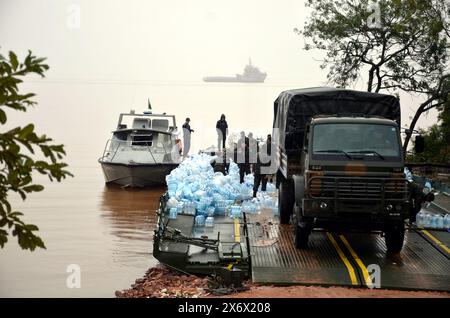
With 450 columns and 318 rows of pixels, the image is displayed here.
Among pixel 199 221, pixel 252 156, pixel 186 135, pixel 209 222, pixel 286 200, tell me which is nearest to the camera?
pixel 286 200

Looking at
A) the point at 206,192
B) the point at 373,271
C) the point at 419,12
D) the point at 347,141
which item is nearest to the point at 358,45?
the point at 419,12

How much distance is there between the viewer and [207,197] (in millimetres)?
16594

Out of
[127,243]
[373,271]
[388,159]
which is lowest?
[127,243]

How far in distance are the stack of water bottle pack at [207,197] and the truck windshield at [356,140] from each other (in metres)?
3.78

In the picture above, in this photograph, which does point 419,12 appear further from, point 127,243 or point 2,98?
point 2,98

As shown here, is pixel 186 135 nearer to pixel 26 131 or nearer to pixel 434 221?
pixel 434 221

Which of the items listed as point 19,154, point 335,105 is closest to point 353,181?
point 335,105

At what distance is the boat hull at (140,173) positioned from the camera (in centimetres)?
2900

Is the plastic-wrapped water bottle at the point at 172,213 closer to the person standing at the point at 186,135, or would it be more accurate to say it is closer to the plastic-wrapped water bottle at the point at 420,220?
the plastic-wrapped water bottle at the point at 420,220

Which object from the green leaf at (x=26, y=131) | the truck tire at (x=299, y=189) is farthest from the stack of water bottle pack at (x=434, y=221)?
the green leaf at (x=26, y=131)

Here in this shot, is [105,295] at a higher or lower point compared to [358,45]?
lower

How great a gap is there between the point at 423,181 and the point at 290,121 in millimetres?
6508

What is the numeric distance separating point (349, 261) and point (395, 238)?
3.90 ft

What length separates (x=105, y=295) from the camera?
13375 millimetres
